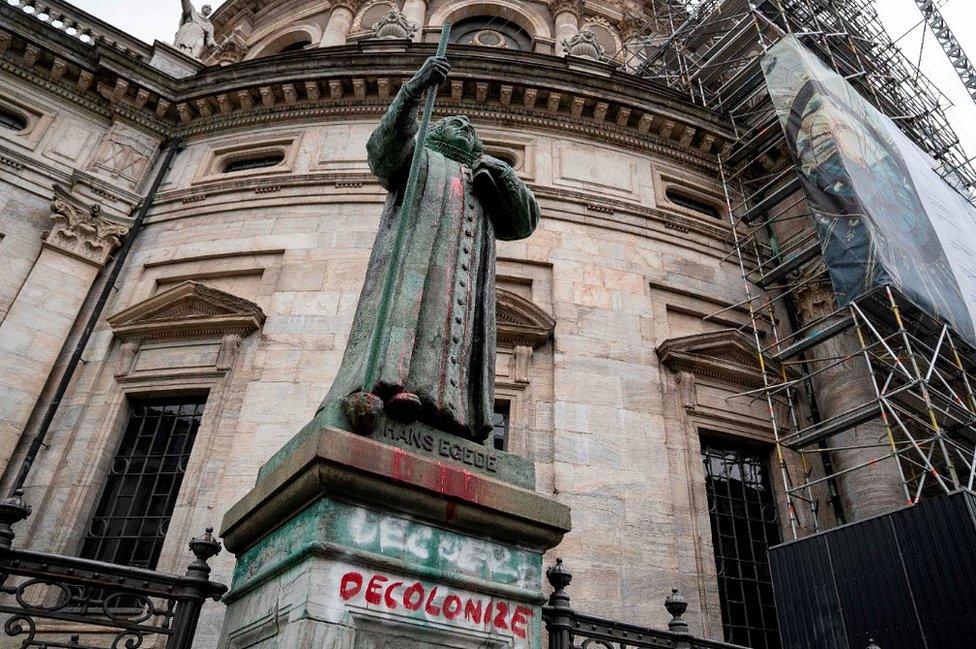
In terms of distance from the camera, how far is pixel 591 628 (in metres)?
4.95

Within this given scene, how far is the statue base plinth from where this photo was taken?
307 centimetres

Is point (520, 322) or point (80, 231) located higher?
point (80, 231)

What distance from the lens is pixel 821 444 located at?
1205cm

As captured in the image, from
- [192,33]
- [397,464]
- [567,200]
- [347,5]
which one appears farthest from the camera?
[347,5]

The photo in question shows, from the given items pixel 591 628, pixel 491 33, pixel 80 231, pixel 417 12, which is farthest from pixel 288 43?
pixel 591 628

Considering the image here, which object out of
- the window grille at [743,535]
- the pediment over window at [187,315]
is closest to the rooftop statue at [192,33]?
the pediment over window at [187,315]

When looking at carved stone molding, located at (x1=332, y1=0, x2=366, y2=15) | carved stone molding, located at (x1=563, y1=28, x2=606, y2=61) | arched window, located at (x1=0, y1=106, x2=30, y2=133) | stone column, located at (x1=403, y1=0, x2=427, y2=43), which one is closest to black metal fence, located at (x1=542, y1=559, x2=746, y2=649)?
arched window, located at (x1=0, y1=106, x2=30, y2=133)

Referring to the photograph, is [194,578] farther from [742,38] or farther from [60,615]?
[742,38]

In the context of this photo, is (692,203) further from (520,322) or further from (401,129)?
(401,129)

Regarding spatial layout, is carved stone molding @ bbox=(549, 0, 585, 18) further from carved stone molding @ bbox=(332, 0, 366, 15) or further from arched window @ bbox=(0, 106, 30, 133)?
arched window @ bbox=(0, 106, 30, 133)

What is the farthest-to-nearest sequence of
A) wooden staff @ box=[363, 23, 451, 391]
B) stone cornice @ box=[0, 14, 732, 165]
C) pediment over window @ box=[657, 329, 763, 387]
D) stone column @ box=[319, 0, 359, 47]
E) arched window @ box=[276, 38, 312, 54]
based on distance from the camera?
arched window @ box=[276, 38, 312, 54] → stone column @ box=[319, 0, 359, 47] → stone cornice @ box=[0, 14, 732, 165] → pediment over window @ box=[657, 329, 763, 387] → wooden staff @ box=[363, 23, 451, 391]

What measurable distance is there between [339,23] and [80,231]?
40.1 ft

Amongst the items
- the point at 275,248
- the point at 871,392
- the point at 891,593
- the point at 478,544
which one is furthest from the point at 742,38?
the point at 478,544

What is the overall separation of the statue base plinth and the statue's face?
230 centimetres
